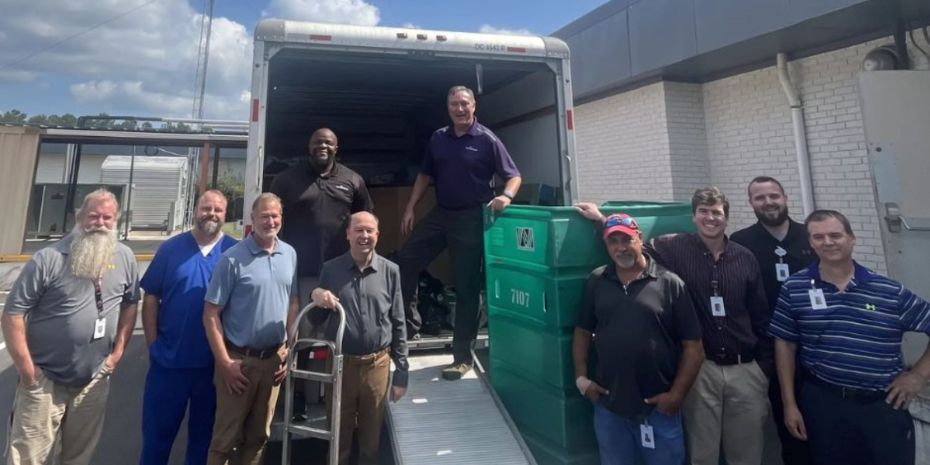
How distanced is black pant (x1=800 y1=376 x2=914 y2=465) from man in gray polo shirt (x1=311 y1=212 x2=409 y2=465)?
2.15 metres

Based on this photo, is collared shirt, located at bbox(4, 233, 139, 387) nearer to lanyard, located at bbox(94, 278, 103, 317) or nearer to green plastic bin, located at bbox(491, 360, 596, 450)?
lanyard, located at bbox(94, 278, 103, 317)

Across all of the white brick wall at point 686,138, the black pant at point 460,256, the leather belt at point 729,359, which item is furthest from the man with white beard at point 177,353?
the white brick wall at point 686,138

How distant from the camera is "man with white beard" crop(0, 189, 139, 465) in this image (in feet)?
8.56

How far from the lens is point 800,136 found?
5629mm

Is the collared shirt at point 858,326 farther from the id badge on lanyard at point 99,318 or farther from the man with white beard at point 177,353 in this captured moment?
the id badge on lanyard at point 99,318

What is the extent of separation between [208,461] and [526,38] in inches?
136

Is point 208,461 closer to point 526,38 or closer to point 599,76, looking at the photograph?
point 526,38

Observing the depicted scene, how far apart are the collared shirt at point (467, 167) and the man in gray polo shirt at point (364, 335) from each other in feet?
2.83

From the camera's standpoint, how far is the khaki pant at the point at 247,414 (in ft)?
8.86

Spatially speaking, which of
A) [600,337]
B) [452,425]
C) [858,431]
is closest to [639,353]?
[600,337]

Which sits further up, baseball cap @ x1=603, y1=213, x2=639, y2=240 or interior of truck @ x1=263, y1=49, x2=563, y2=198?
interior of truck @ x1=263, y1=49, x2=563, y2=198

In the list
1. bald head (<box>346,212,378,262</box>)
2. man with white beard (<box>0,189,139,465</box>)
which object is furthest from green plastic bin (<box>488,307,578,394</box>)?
man with white beard (<box>0,189,139,465</box>)

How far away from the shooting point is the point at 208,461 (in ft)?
8.87

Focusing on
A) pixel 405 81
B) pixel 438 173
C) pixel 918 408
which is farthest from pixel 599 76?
pixel 918 408
